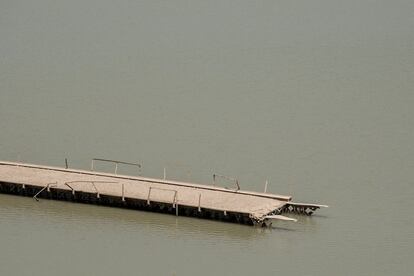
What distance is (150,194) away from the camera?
19.9 metres

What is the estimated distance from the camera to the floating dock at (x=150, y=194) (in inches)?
753

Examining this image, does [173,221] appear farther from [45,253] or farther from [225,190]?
[45,253]

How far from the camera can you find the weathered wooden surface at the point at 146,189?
1934cm

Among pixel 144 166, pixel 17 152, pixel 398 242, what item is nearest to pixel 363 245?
pixel 398 242

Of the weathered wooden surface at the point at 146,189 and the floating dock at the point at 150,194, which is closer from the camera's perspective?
the floating dock at the point at 150,194

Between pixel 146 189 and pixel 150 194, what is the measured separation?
0.33m

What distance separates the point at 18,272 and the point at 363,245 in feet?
21.7

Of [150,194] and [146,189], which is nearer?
[150,194]

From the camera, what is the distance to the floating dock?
19.1 m

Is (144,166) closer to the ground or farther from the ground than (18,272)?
farther from the ground

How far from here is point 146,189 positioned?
66.1ft

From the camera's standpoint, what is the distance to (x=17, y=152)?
22.5 metres

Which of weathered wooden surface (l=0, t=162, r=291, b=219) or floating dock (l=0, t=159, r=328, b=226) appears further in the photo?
weathered wooden surface (l=0, t=162, r=291, b=219)

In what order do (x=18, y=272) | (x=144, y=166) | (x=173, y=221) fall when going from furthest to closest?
(x=144, y=166) < (x=173, y=221) < (x=18, y=272)
